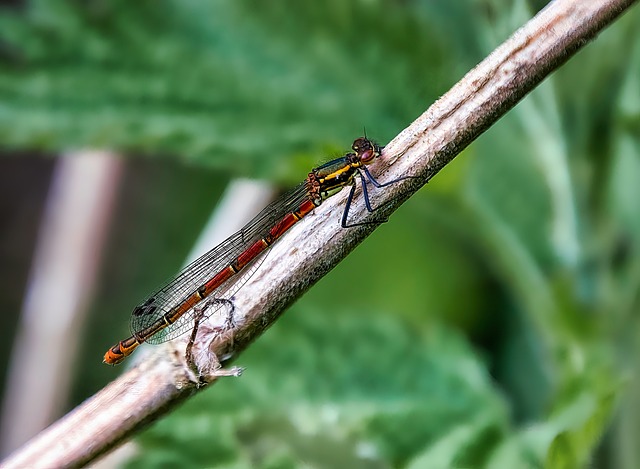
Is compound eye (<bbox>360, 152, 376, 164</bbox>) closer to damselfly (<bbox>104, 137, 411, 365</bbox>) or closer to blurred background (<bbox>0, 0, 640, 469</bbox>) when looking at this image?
damselfly (<bbox>104, 137, 411, 365</bbox>)

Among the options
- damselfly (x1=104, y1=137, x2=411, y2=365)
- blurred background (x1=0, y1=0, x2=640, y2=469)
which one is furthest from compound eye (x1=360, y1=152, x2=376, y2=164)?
blurred background (x1=0, y1=0, x2=640, y2=469)

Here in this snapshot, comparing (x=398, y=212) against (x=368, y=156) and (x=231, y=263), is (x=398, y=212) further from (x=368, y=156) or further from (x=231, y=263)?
(x=368, y=156)

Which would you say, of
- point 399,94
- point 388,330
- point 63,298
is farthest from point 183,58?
point 63,298

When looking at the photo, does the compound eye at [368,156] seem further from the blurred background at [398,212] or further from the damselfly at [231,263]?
the blurred background at [398,212]

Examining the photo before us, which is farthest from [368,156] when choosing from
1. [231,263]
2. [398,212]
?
[398,212]

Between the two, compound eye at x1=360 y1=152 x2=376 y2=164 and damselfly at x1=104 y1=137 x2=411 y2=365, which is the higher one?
damselfly at x1=104 y1=137 x2=411 y2=365

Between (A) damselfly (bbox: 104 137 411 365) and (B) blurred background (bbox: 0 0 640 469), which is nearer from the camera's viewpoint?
(A) damselfly (bbox: 104 137 411 365)
